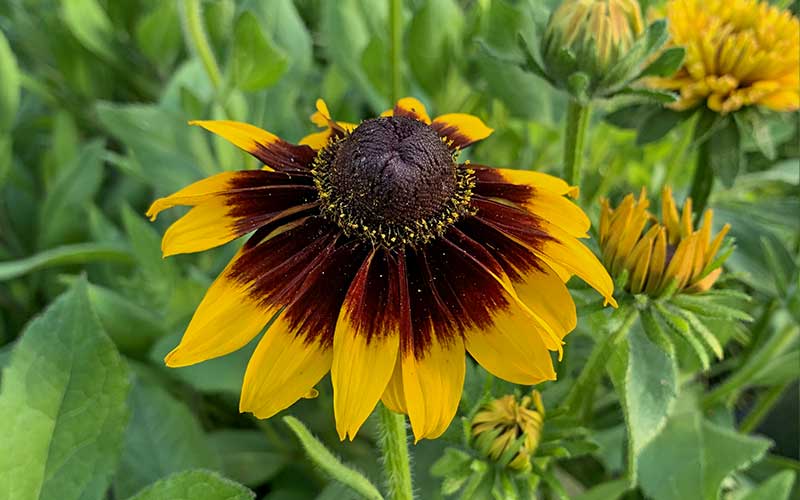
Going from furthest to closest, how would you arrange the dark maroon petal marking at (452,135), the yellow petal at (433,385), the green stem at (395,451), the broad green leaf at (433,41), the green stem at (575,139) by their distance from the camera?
the broad green leaf at (433,41) < the green stem at (575,139) < the dark maroon petal marking at (452,135) < the green stem at (395,451) < the yellow petal at (433,385)

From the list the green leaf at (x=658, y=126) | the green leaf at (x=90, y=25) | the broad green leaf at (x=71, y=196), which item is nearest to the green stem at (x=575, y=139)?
the green leaf at (x=658, y=126)

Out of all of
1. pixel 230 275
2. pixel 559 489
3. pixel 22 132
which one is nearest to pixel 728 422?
pixel 559 489

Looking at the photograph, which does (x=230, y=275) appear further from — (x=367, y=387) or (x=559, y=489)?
(x=559, y=489)

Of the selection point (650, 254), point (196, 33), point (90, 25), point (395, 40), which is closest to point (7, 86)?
point (90, 25)

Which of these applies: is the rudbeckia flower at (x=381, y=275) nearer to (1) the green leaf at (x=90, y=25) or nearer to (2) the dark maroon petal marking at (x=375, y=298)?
(2) the dark maroon petal marking at (x=375, y=298)

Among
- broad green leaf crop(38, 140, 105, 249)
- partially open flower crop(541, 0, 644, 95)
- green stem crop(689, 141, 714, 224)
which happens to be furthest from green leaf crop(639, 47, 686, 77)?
broad green leaf crop(38, 140, 105, 249)

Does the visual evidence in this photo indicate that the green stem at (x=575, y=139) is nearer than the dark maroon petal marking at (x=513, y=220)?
No

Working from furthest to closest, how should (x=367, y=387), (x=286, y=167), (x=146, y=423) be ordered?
(x=146, y=423) < (x=286, y=167) < (x=367, y=387)
